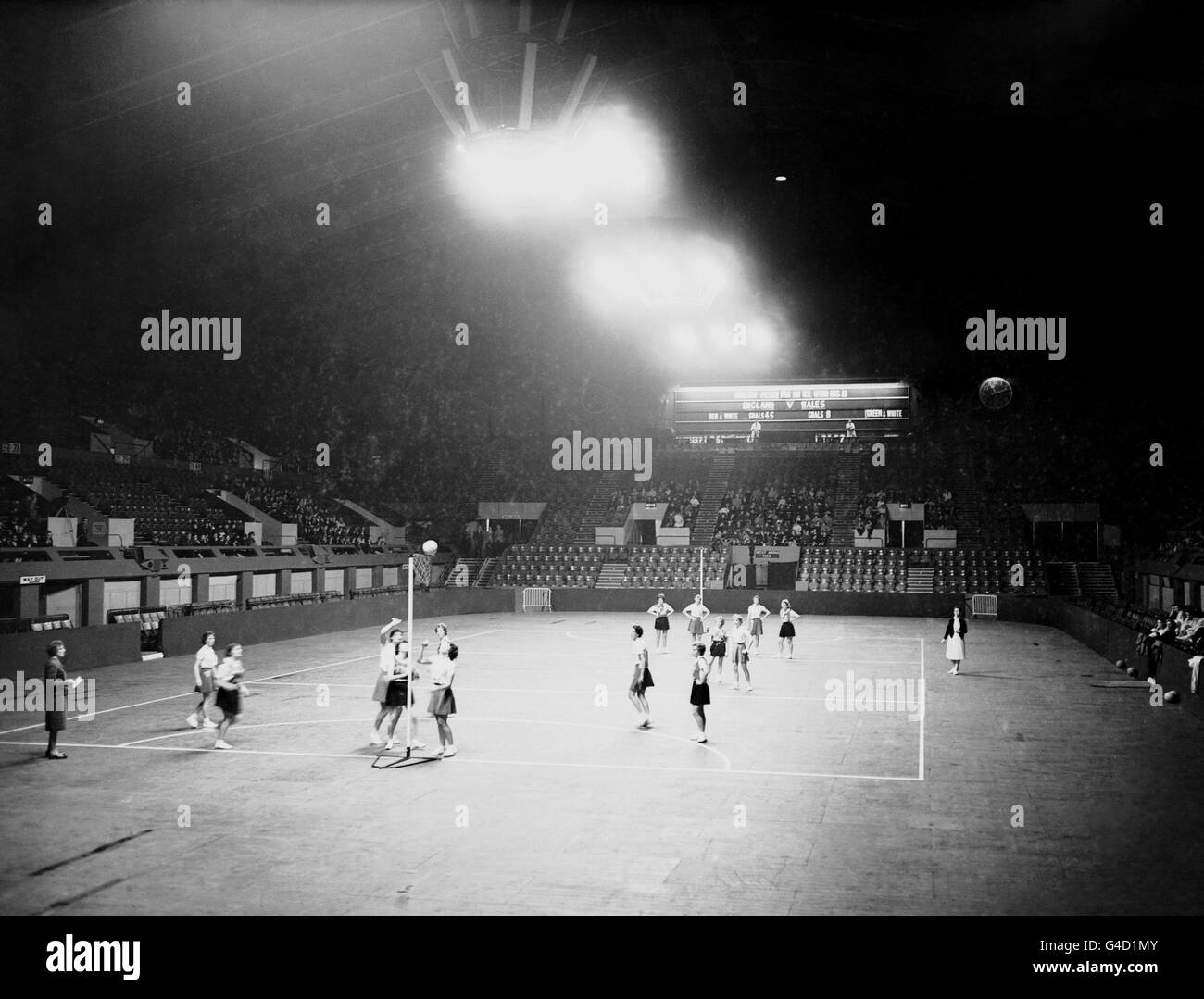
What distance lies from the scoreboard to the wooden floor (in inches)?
860

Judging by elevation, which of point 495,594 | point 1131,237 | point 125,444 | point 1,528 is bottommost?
point 495,594

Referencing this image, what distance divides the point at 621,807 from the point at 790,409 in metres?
33.5

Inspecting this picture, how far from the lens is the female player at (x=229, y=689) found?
15.4m

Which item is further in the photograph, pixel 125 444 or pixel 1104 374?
pixel 125 444


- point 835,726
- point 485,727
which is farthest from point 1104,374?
point 485,727

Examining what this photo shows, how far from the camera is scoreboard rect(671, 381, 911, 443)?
42.1m

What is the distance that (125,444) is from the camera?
42.9m

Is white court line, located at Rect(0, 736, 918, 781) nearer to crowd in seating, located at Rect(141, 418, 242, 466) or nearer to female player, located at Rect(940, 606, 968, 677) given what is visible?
female player, located at Rect(940, 606, 968, 677)

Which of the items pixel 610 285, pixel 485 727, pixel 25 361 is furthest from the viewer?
pixel 25 361

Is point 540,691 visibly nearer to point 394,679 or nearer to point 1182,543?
point 394,679

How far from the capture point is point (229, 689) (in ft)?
50.6

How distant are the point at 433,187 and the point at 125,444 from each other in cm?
2600

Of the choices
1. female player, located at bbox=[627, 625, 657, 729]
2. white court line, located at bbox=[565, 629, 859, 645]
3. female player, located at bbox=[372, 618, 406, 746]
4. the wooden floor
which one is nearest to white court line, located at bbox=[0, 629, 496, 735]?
the wooden floor
